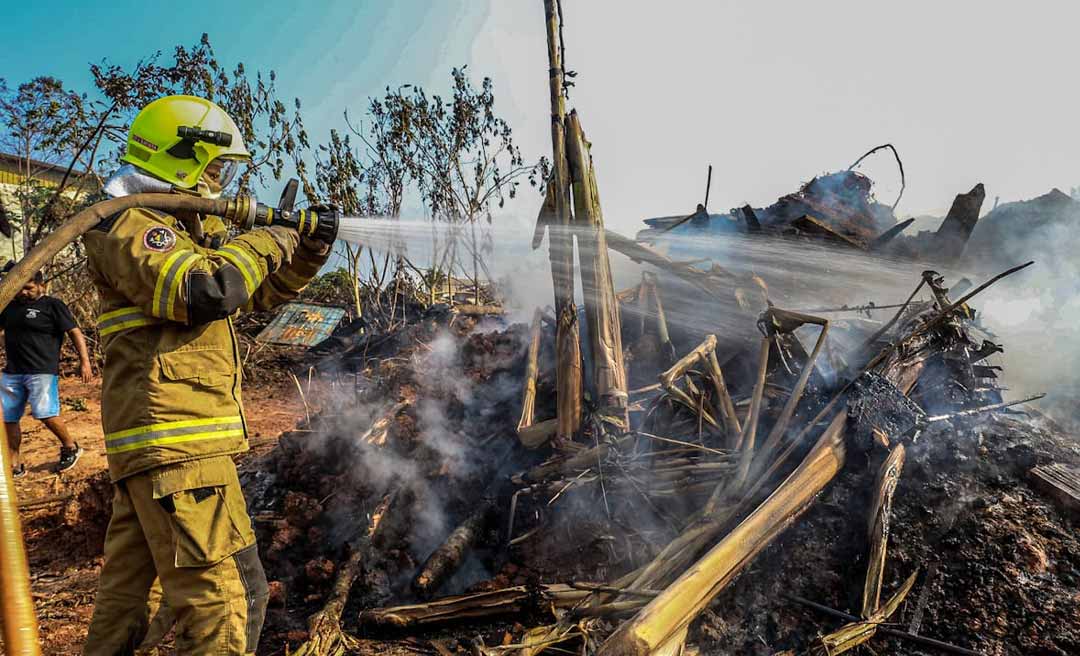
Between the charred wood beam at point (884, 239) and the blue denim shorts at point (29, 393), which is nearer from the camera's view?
the blue denim shorts at point (29, 393)

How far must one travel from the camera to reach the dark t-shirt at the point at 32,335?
556 centimetres

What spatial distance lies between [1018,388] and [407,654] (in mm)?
6425

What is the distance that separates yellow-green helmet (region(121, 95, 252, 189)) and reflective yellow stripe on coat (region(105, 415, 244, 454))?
1.11 meters

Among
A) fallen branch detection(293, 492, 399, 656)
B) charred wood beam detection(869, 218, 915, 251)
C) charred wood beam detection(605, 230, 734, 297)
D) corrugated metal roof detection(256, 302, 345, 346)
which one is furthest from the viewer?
corrugated metal roof detection(256, 302, 345, 346)

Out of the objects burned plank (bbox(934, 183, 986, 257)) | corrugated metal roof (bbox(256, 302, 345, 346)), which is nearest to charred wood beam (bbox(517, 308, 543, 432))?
burned plank (bbox(934, 183, 986, 257))

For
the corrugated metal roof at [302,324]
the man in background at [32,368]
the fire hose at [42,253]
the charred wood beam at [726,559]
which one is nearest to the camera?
the fire hose at [42,253]

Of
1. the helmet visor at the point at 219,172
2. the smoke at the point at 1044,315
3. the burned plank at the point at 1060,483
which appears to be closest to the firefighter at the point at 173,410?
the helmet visor at the point at 219,172

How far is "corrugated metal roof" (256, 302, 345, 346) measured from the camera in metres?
10.5

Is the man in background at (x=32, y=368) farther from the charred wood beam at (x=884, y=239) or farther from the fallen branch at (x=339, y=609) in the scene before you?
the charred wood beam at (x=884, y=239)

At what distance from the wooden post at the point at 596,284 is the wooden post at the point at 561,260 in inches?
3.4

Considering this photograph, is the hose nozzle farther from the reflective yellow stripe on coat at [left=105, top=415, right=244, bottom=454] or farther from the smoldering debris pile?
the smoldering debris pile

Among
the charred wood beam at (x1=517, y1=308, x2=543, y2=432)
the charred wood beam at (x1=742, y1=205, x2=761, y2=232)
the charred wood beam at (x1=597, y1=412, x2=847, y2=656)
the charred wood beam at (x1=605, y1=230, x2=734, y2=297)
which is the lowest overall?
the charred wood beam at (x1=597, y1=412, x2=847, y2=656)

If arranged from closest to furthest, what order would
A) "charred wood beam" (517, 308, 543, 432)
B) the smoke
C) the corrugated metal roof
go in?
"charred wood beam" (517, 308, 543, 432) → the smoke → the corrugated metal roof

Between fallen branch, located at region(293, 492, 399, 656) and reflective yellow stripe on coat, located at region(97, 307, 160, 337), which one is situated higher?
reflective yellow stripe on coat, located at region(97, 307, 160, 337)
